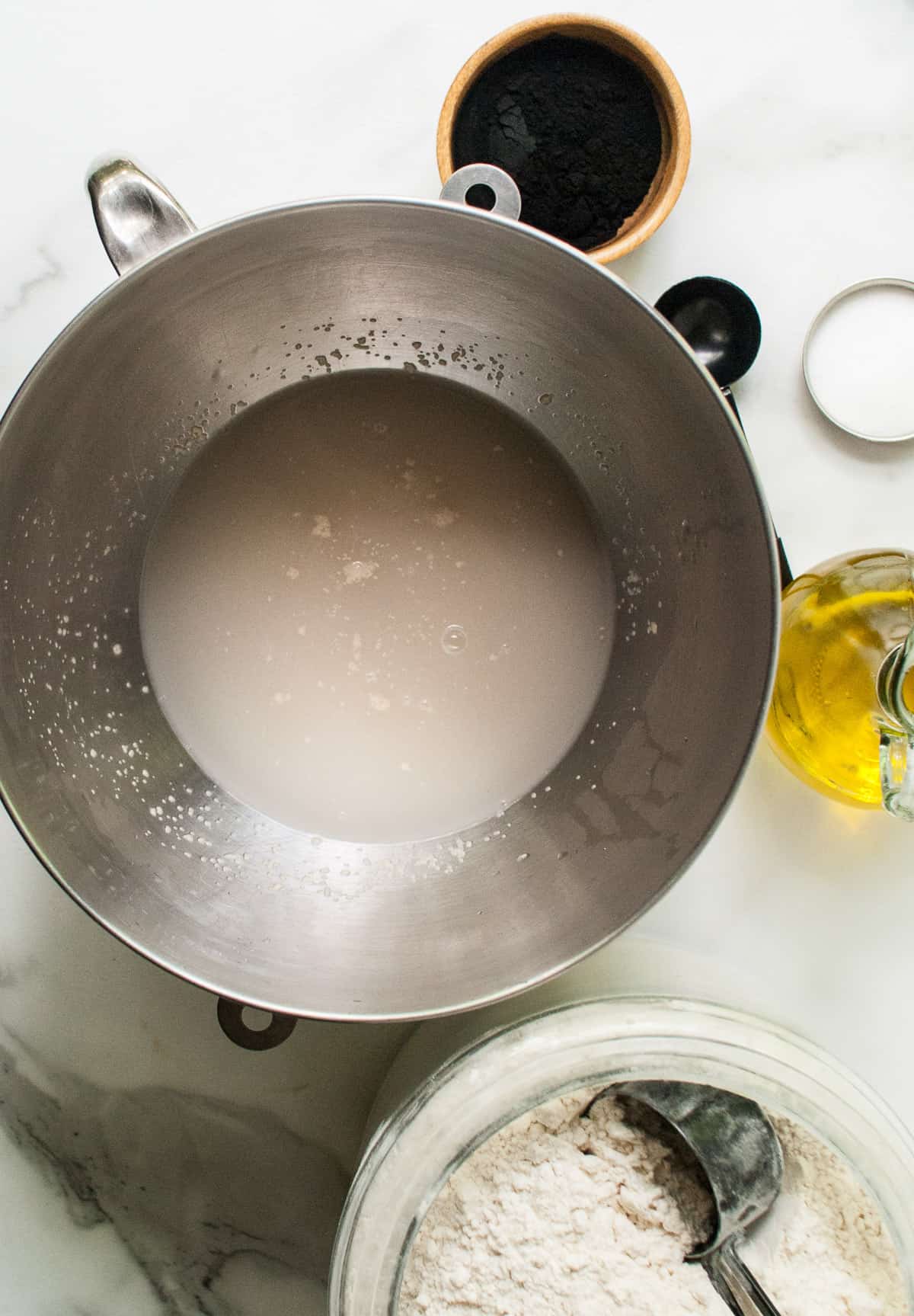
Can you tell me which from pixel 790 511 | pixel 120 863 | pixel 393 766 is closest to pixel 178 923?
pixel 120 863

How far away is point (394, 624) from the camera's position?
0.69m

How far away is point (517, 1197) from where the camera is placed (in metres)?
0.57

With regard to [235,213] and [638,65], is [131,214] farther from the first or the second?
[638,65]

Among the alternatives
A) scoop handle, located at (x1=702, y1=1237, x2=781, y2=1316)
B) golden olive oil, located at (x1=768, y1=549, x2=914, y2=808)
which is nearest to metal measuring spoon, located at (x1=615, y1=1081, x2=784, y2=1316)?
scoop handle, located at (x1=702, y1=1237, x2=781, y2=1316)

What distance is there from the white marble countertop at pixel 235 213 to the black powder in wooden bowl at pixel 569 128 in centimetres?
4

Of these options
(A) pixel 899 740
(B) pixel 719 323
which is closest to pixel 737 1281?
(A) pixel 899 740

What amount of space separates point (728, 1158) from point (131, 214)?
24.5 inches

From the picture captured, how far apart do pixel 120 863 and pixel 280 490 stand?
0.88 ft

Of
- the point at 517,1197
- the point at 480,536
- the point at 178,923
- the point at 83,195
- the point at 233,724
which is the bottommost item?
the point at 517,1197

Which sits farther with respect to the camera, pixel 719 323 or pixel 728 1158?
pixel 719 323

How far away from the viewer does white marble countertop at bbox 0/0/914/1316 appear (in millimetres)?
697

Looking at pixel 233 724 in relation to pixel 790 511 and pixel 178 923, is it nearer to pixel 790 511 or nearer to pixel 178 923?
pixel 178 923

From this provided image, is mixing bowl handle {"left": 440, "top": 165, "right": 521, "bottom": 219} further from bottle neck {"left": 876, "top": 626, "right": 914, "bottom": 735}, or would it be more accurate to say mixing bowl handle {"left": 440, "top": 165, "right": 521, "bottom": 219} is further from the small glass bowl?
the small glass bowl

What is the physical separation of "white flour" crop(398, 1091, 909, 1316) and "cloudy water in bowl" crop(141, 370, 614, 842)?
0.74 feet
